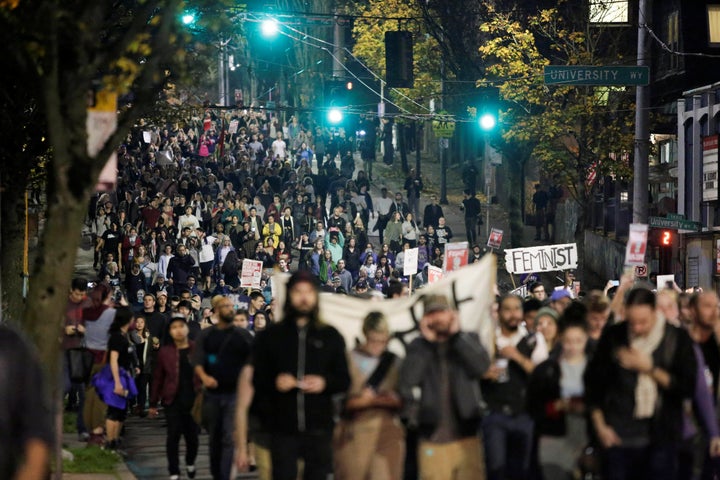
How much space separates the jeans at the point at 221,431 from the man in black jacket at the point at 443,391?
10.4ft

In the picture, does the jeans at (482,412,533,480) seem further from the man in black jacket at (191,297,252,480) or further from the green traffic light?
the green traffic light

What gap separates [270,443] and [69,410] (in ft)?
40.8

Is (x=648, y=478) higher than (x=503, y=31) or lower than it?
lower

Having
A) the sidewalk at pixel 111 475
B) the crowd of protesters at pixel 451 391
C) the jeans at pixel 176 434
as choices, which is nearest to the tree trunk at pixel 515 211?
the crowd of protesters at pixel 451 391

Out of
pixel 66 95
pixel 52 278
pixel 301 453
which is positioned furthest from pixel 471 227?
pixel 301 453

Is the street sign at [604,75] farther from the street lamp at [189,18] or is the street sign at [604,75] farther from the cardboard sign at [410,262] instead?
the street lamp at [189,18]

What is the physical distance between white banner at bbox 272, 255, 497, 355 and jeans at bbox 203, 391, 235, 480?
924mm

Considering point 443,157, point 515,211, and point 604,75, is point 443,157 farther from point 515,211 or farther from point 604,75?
point 604,75

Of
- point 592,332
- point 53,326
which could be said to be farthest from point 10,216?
point 592,332

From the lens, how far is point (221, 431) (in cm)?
1279

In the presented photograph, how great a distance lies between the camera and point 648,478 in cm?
936

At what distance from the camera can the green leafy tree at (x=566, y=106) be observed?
44000 millimetres

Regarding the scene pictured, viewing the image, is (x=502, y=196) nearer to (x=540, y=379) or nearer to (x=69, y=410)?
(x=69, y=410)

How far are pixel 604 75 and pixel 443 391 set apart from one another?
16736 millimetres
